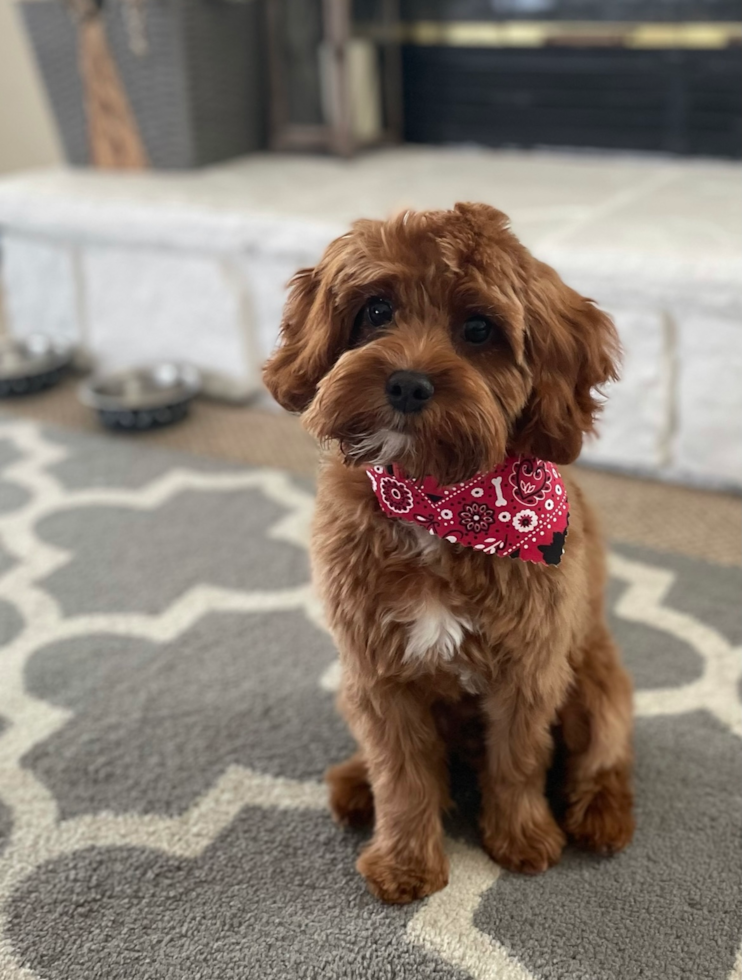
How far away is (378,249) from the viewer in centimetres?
90

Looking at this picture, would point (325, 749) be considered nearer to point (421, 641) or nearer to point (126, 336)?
point (421, 641)

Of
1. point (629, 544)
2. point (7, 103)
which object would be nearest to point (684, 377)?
point (629, 544)

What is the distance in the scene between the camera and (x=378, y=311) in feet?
3.08

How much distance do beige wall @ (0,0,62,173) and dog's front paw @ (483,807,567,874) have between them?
3.04m

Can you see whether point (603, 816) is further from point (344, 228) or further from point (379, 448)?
point (344, 228)

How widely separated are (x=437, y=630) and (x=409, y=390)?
0.26 m

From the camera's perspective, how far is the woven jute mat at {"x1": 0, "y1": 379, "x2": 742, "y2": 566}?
5.87ft

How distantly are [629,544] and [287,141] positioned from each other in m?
1.70

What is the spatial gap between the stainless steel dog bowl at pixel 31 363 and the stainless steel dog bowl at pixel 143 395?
0.11 meters

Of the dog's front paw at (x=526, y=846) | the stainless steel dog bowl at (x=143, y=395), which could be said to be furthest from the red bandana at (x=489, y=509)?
the stainless steel dog bowl at (x=143, y=395)

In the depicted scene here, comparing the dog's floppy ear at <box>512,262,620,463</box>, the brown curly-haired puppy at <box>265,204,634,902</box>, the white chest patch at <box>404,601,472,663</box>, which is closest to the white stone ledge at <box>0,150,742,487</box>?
the brown curly-haired puppy at <box>265,204,634,902</box>

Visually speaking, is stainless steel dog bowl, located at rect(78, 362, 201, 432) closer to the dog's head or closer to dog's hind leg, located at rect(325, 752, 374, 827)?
dog's hind leg, located at rect(325, 752, 374, 827)

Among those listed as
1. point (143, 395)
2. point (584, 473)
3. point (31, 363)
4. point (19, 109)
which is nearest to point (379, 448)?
point (584, 473)

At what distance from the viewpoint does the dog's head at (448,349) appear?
2.86ft
